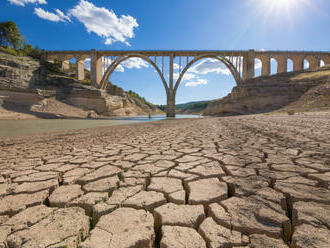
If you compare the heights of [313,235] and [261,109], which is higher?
[261,109]

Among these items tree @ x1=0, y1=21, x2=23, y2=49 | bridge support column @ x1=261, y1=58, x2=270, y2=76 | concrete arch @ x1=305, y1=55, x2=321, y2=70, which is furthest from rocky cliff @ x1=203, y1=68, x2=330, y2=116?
tree @ x1=0, y1=21, x2=23, y2=49

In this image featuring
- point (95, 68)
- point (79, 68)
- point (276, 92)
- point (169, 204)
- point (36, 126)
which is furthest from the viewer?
point (79, 68)

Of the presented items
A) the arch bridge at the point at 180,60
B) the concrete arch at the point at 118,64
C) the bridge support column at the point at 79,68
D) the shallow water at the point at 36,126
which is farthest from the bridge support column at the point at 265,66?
the bridge support column at the point at 79,68

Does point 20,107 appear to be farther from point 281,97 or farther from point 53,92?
point 281,97

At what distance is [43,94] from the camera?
16.4 meters

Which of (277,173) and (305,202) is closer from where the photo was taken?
(305,202)

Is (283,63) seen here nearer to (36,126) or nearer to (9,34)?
(36,126)

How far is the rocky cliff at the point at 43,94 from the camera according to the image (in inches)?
560

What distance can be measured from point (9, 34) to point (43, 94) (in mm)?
23446

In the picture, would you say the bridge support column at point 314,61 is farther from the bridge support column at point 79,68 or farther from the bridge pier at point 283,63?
the bridge support column at point 79,68

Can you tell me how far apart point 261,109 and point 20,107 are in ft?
71.9

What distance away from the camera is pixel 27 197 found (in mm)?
979

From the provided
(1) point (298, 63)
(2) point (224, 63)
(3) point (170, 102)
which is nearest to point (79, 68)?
(3) point (170, 102)

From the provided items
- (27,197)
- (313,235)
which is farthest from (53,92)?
(313,235)
